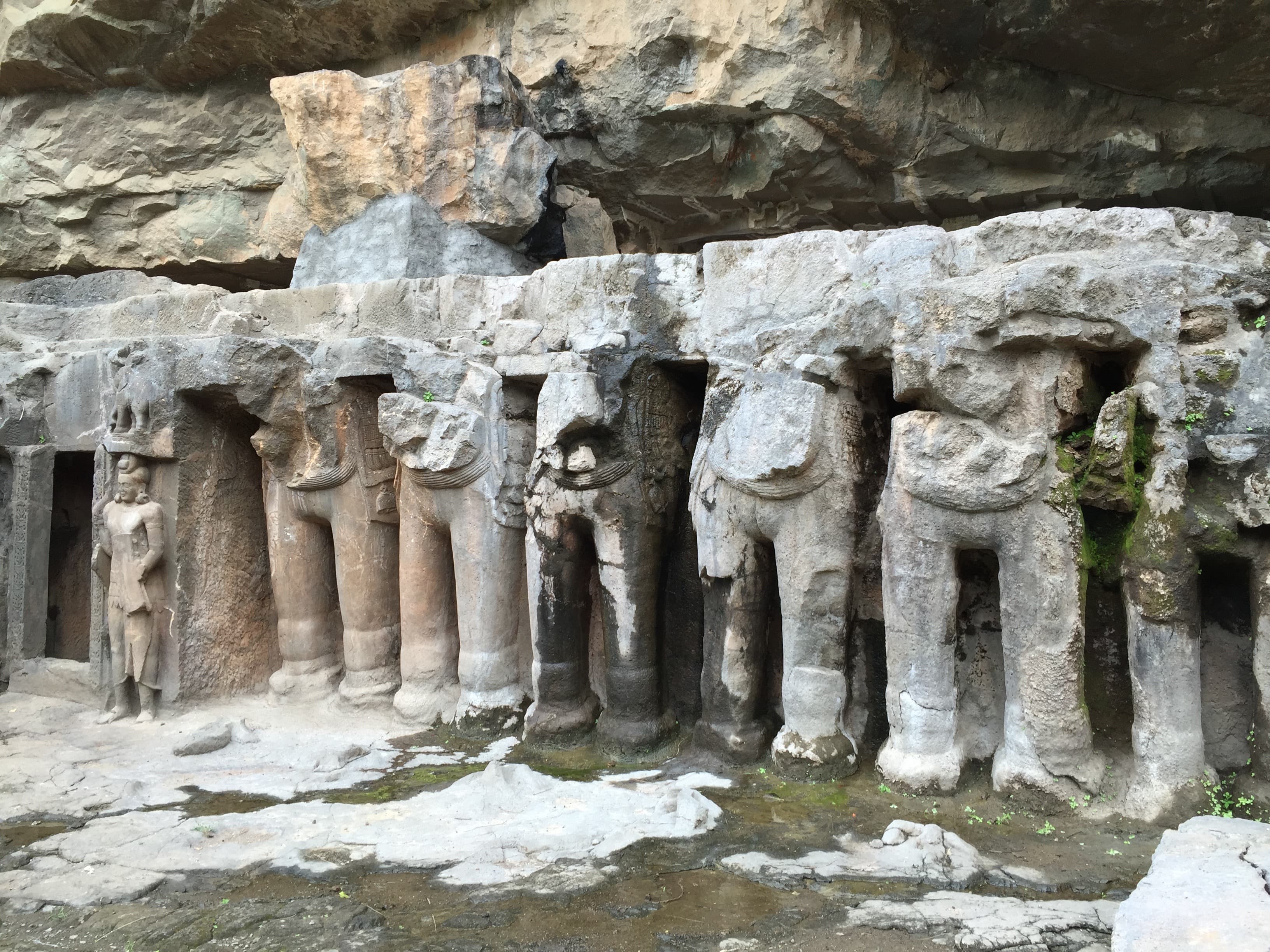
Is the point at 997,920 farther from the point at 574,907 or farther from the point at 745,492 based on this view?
the point at 745,492

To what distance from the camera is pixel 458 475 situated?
538 cm

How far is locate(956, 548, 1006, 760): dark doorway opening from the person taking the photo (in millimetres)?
4398

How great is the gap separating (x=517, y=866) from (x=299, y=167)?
6032mm

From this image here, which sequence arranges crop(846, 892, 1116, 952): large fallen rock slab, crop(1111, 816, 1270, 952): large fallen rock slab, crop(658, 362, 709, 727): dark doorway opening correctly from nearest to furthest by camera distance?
crop(1111, 816, 1270, 952): large fallen rock slab → crop(846, 892, 1116, 952): large fallen rock slab → crop(658, 362, 709, 727): dark doorway opening

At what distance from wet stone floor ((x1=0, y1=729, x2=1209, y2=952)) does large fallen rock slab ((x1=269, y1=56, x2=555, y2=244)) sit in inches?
189

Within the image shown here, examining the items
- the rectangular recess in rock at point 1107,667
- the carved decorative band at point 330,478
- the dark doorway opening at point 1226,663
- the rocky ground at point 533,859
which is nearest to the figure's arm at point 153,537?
the carved decorative band at point 330,478

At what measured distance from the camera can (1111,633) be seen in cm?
422

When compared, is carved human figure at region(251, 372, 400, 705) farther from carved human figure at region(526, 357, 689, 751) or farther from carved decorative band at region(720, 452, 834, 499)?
carved decorative band at region(720, 452, 834, 499)

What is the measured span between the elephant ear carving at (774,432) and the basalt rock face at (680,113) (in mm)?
3857

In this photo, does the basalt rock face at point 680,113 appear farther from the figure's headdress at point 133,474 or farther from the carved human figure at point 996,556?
the carved human figure at point 996,556

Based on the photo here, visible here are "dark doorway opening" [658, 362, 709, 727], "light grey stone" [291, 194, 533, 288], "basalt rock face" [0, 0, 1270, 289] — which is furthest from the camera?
"basalt rock face" [0, 0, 1270, 289]

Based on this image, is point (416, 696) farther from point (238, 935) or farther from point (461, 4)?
point (461, 4)

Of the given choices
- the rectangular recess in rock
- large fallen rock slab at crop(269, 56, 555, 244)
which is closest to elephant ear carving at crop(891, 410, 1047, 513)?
the rectangular recess in rock

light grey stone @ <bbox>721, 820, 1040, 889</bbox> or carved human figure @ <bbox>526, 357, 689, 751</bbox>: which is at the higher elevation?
carved human figure @ <bbox>526, 357, 689, 751</bbox>
